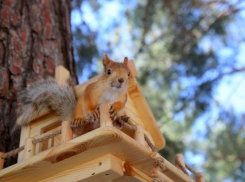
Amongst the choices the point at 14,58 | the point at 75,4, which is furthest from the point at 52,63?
the point at 75,4

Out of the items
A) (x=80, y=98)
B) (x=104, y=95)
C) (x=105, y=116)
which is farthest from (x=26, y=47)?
(x=105, y=116)

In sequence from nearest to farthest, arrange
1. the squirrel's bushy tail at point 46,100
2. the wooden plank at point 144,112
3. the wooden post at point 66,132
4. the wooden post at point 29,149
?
the wooden post at point 66,132, the wooden post at point 29,149, the squirrel's bushy tail at point 46,100, the wooden plank at point 144,112

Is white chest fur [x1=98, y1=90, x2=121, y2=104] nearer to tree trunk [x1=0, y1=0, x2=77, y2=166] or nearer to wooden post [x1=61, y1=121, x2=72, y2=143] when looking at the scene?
wooden post [x1=61, y1=121, x2=72, y2=143]

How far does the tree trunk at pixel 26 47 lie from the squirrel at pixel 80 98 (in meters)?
0.17

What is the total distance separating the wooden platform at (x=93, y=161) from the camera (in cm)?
131

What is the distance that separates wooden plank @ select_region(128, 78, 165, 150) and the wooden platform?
51 cm

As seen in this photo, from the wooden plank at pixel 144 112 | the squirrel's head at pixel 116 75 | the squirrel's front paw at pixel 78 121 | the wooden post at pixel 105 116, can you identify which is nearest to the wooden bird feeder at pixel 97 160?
the wooden post at pixel 105 116

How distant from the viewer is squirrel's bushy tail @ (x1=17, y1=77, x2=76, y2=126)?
1740 mm

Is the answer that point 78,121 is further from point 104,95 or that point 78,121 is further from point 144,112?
point 144,112

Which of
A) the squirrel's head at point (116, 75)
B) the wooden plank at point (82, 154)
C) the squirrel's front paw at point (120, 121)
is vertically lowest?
the wooden plank at point (82, 154)

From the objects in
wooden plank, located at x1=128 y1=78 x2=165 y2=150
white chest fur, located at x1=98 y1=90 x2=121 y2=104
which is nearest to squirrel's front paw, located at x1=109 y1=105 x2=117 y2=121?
white chest fur, located at x1=98 y1=90 x2=121 y2=104

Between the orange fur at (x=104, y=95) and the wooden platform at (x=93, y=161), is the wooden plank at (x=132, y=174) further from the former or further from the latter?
the orange fur at (x=104, y=95)

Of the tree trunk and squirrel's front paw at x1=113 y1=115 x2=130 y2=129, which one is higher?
the tree trunk

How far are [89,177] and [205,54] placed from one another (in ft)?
8.33
